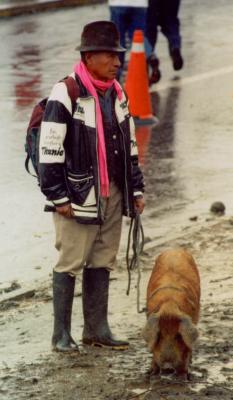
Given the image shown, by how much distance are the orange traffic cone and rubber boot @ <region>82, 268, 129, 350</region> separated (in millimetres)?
6439

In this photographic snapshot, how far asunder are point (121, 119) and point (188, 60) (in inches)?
405

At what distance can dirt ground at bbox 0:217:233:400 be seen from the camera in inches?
254

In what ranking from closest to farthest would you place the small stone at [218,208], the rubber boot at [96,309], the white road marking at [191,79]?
the rubber boot at [96,309], the small stone at [218,208], the white road marking at [191,79]

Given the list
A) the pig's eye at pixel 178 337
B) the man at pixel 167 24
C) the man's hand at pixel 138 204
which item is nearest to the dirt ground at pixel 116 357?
the pig's eye at pixel 178 337

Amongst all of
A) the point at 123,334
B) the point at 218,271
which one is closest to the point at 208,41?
the point at 218,271

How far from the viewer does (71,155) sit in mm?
6844

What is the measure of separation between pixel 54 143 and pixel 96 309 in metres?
0.97

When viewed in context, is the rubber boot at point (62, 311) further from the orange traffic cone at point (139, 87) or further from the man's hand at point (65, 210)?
the orange traffic cone at point (139, 87)

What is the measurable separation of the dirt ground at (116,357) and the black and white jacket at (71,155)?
714mm

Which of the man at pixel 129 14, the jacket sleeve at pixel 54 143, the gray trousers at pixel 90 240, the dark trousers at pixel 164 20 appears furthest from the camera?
the dark trousers at pixel 164 20

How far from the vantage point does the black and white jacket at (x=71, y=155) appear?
22.1 ft

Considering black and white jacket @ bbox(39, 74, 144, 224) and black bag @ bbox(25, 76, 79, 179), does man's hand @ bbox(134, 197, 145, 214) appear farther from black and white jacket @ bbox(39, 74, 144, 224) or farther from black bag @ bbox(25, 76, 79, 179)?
black bag @ bbox(25, 76, 79, 179)

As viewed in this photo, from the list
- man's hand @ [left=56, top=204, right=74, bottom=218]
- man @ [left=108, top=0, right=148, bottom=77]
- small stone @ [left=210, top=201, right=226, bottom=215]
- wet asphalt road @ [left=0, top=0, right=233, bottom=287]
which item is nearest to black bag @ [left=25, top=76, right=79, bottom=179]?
man's hand @ [left=56, top=204, right=74, bottom=218]

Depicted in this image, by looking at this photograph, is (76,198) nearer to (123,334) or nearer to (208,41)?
(123,334)
